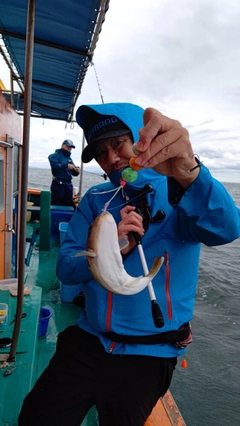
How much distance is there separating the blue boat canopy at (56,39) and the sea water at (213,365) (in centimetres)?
171

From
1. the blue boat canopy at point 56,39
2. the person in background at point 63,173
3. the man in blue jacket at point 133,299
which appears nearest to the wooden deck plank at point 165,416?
the man in blue jacket at point 133,299

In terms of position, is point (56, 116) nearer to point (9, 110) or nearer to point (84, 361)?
point (9, 110)

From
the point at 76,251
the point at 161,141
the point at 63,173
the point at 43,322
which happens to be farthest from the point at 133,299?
the point at 63,173

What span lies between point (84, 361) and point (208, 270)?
1143 cm

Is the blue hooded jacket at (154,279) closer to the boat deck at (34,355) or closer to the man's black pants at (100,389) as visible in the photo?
the man's black pants at (100,389)

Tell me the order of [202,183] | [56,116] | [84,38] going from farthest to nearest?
[56,116]
[84,38]
[202,183]

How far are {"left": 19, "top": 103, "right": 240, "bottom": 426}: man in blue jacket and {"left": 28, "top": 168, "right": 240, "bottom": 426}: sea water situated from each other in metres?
1.86

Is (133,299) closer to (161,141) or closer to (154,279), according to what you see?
(154,279)

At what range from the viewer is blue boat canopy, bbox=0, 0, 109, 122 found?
3.06 m

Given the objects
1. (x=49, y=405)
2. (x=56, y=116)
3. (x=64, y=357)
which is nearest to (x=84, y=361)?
(x=64, y=357)

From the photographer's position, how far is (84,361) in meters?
1.99

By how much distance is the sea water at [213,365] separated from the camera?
4551 millimetres

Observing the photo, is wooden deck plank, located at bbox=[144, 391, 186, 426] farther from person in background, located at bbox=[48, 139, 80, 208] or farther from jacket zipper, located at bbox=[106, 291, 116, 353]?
person in background, located at bbox=[48, 139, 80, 208]

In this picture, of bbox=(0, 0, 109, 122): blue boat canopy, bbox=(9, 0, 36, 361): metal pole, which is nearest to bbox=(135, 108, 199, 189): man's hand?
bbox=(9, 0, 36, 361): metal pole
